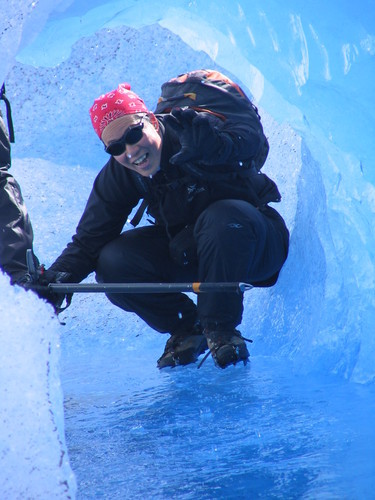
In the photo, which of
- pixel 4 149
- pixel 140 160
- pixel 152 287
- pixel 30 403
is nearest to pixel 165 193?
pixel 140 160

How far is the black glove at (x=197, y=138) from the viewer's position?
200cm

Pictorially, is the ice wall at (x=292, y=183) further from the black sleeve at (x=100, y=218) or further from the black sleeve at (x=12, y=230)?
the black sleeve at (x=12, y=230)

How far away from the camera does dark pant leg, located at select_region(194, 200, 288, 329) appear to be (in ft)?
6.86

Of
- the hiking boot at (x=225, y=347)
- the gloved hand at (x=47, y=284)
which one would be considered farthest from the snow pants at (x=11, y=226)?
the hiking boot at (x=225, y=347)

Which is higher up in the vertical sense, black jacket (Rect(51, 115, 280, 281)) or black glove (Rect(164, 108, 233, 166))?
black glove (Rect(164, 108, 233, 166))

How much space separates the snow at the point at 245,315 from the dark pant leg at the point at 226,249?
10.1 inches

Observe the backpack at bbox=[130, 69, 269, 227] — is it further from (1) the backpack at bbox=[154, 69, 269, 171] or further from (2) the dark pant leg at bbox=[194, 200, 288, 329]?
(2) the dark pant leg at bbox=[194, 200, 288, 329]

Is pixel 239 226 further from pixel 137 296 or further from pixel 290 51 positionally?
pixel 290 51

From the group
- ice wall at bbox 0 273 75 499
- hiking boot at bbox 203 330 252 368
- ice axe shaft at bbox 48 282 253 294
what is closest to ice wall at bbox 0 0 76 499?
ice wall at bbox 0 273 75 499

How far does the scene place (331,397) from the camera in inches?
82.4

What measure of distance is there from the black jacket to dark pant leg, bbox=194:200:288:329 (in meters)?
0.09

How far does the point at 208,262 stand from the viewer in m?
2.12

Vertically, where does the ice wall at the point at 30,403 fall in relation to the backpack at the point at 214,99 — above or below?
below

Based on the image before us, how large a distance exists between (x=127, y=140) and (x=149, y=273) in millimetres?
464
